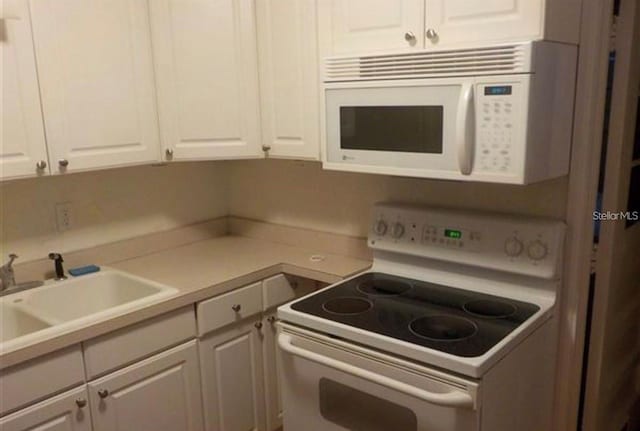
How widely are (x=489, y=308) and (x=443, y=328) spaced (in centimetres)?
22

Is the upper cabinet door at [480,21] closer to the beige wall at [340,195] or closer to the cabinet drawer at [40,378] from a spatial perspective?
the beige wall at [340,195]

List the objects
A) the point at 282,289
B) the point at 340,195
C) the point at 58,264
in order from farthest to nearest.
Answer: the point at 340,195
the point at 282,289
the point at 58,264

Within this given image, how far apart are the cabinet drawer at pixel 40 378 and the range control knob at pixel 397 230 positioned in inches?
45.2

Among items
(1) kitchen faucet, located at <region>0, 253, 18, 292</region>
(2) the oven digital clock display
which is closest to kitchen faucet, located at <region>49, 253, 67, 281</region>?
(1) kitchen faucet, located at <region>0, 253, 18, 292</region>

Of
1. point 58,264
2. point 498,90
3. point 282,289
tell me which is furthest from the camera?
point 282,289

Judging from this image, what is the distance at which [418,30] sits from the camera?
5.51ft

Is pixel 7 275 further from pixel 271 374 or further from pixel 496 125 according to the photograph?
pixel 496 125

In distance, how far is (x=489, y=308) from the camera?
5.75ft

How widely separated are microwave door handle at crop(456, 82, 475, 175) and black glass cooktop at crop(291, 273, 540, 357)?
0.47 meters

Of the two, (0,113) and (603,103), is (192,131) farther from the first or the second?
(603,103)

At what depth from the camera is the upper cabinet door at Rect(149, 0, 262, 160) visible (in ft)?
6.84

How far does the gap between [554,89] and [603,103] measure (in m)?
0.27

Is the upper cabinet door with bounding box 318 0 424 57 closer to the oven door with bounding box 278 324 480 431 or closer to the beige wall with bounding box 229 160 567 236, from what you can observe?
the beige wall with bounding box 229 160 567 236

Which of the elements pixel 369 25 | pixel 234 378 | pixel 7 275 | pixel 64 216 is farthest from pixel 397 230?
pixel 7 275
